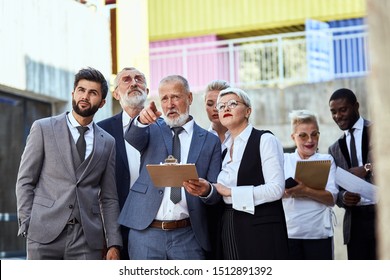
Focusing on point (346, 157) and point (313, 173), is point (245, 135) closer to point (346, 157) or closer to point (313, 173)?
point (313, 173)

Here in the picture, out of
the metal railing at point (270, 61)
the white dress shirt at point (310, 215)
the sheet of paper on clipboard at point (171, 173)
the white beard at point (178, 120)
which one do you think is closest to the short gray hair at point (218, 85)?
the white dress shirt at point (310, 215)

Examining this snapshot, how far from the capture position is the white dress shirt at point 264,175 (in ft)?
14.7

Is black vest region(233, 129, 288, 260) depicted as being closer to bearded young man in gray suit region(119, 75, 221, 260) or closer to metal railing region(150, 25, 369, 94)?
bearded young man in gray suit region(119, 75, 221, 260)

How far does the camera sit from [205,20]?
13.7 m

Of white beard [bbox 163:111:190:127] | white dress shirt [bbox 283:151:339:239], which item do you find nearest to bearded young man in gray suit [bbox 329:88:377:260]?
white dress shirt [bbox 283:151:339:239]

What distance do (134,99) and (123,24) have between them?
5076 mm

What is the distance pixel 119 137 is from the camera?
5203mm

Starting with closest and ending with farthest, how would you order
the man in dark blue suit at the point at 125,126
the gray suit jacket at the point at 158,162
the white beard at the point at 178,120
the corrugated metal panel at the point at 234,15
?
1. the gray suit jacket at the point at 158,162
2. the white beard at the point at 178,120
3. the man in dark blue suit at the point at 125,126
4. the corrugated metal panel at the point at 234,15

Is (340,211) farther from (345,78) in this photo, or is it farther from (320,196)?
(320,196)

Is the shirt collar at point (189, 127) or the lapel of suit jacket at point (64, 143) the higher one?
the shirt collar at point (189, 127)

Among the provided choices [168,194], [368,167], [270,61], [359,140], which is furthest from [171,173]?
[270,61]

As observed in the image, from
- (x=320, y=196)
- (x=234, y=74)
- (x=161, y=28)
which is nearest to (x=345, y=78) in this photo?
(x=234, y=74)

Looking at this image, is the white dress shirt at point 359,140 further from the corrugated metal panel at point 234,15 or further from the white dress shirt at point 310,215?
the corrugated metal panel at point 234,15

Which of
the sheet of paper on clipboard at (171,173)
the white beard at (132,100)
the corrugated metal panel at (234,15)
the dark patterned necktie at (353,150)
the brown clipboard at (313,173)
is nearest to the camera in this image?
the sheet of paper on clipboard at (171,173)
